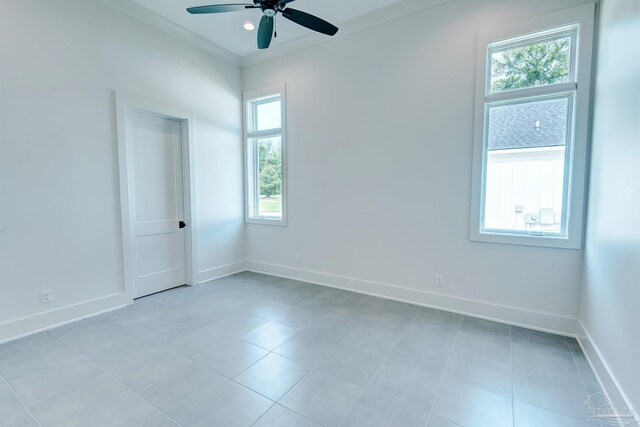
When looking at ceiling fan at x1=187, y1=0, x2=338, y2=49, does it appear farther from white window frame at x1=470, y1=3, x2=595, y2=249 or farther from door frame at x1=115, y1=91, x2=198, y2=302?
white window frame at x1=470, y1=3, x2=595, y2=249

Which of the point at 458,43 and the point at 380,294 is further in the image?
the point at 380,294

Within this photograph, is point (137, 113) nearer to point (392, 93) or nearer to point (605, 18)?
point (392, 93)

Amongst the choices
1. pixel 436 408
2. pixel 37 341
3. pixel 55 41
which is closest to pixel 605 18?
pixel 436 408

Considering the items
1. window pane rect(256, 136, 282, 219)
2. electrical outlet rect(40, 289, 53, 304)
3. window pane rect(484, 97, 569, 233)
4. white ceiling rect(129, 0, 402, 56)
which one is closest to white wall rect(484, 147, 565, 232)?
window pane rect(484, 97, 569, 233)

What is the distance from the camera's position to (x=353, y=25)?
3.59 metres

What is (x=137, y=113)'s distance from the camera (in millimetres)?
3506

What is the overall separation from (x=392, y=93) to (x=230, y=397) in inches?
131

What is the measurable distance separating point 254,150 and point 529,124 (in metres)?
3.68

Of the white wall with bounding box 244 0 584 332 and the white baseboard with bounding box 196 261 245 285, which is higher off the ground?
the white wall with bounding box 244 0 584 332

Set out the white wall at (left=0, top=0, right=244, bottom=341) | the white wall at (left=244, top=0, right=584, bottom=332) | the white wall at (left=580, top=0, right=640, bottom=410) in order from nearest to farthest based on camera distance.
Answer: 1. the white wall at (left=580, top=0, right=640, bottom=410)
2. the white wall at (left=0, top=0, right=244, bottom=341)
3. the white wall at (left=244, top=0, right=584, bottom=332)

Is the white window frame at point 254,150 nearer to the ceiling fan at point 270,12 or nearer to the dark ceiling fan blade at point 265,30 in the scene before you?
the dark ceiling fan blade at point 265,30

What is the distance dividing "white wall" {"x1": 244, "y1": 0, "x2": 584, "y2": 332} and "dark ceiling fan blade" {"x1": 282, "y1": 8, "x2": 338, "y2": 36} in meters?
1.01

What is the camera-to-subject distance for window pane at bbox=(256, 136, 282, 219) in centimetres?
454

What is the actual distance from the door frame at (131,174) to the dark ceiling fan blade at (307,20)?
6.68ft
